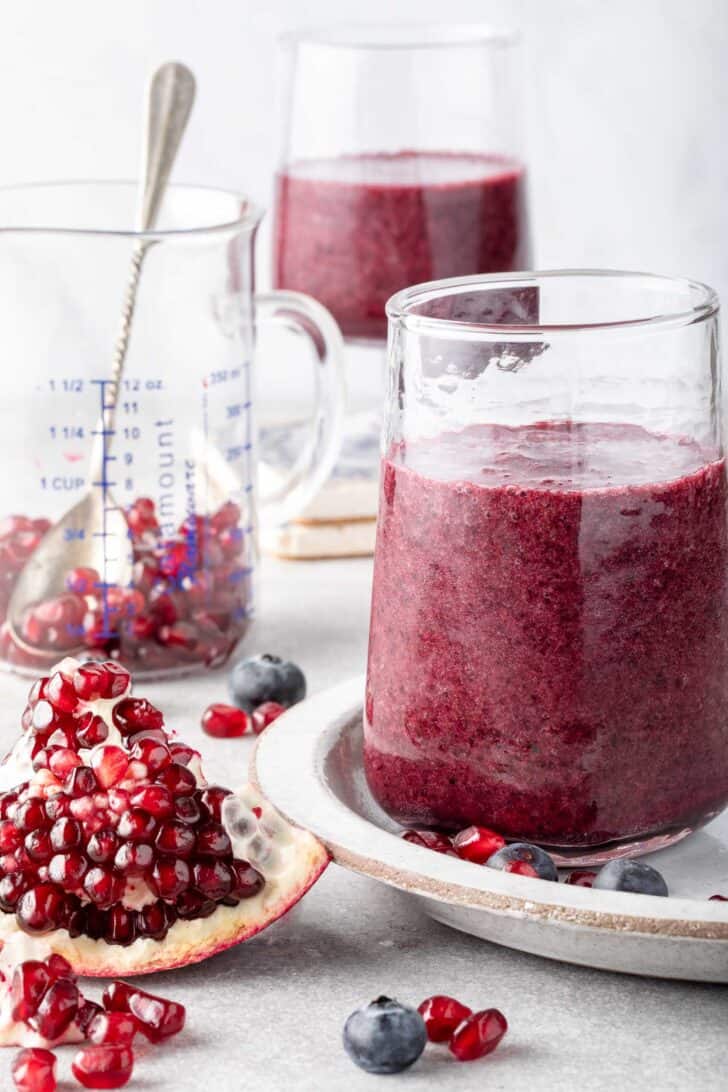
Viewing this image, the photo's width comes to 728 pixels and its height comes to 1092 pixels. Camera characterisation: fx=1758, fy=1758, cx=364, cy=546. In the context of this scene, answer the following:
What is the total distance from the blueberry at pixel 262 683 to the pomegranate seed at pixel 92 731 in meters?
0.51

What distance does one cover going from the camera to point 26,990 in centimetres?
107

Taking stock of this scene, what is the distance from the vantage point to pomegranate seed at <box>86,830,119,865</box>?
3.67ft

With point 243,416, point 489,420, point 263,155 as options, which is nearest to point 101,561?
point 243,416

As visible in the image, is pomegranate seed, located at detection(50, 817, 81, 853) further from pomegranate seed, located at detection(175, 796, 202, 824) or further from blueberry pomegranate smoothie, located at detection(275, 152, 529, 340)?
blueberry pomegranate smoothie, located at detection(275, 152, 529, 340)

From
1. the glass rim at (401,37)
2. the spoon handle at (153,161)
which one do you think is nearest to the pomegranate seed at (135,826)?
the spoon handle at (153,161)

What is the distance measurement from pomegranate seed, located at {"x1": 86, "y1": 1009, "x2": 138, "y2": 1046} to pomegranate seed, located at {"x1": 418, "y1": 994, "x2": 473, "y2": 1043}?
18 cm

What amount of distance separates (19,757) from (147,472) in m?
0.53

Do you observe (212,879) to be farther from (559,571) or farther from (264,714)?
(264,714)

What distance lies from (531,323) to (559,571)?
0.70 ft

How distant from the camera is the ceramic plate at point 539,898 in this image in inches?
41.1

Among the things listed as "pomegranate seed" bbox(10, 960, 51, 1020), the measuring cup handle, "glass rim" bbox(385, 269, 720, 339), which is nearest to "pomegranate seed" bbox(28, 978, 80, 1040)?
A: "pomegranate seed" bbox(10, 960, 51, 1020)

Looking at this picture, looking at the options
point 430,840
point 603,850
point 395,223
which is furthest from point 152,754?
point 395,223

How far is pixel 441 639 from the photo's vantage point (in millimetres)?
1222

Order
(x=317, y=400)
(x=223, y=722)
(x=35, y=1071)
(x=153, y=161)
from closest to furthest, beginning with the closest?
(x=35, y=1071) < (x=223, y=722) < (x=153, y=161) < (x=317, y=400)
